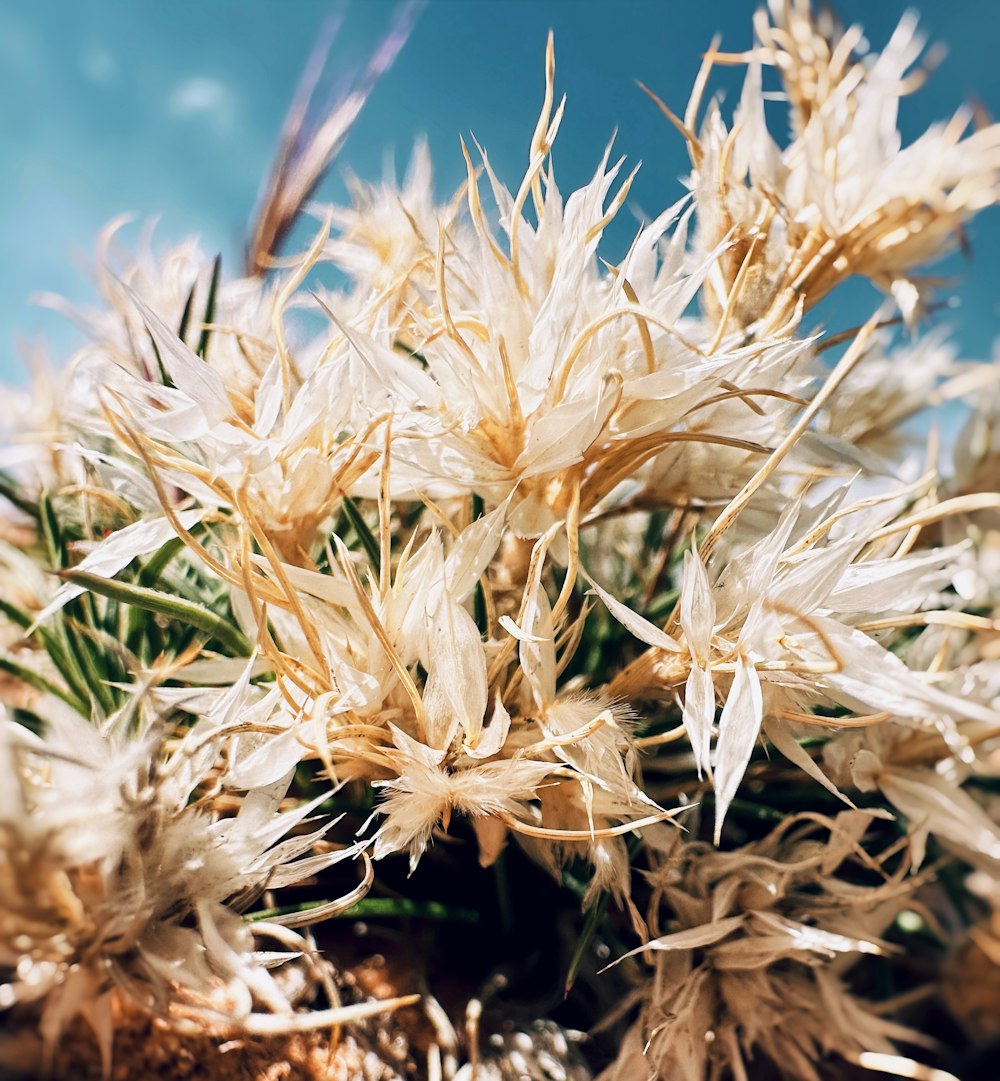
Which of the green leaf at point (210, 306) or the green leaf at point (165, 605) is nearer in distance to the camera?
the green leaf at point (165, 605)

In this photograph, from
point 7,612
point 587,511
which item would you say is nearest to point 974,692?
point 587,511

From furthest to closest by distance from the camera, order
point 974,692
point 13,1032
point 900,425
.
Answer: point 900,425
point 974,692
point 13,1032

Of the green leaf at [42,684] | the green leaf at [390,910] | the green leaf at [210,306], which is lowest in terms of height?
the green leaf at [390,910]

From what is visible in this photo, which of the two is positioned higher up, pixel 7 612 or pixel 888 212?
pixel 888 212

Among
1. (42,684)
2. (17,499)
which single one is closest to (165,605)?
(42,684)

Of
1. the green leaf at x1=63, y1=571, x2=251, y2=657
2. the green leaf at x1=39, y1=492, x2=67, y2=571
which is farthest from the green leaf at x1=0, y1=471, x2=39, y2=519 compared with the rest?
the green leaf at x1=63, y1=571, x2=251, y2=657

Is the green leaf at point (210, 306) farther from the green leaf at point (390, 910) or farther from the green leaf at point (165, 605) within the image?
the green leaf at point (390, 910)

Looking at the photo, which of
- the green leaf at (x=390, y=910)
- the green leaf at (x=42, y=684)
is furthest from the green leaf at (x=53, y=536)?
the green leaf at (x=390, y=910)

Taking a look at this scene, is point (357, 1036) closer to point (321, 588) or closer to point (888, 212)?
point (321, 588)

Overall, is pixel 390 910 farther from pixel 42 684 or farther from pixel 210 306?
pixel 210 306
